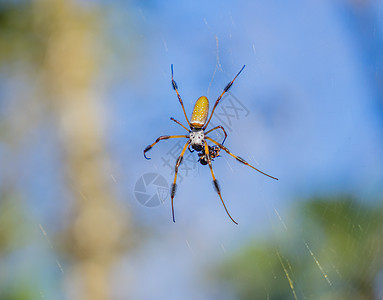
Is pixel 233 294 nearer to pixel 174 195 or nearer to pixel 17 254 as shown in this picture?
pixel 17 254

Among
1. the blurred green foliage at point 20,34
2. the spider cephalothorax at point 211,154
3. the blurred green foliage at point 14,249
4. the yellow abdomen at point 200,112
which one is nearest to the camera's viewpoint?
the yellow abdomen at point 200,112

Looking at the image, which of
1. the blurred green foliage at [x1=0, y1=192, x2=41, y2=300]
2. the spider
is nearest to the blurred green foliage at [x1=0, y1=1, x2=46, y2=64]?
the blurred green foliage at [x1=0, y1=192, x2=41, y2=300]

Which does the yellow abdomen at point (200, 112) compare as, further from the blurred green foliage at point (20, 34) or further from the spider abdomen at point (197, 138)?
the blurred green foliage at point (20, 34)

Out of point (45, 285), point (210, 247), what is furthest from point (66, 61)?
point (210, 247)

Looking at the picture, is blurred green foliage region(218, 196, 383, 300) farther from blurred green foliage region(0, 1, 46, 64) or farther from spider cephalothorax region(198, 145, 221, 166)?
blurred green foliage region(0, 1, 46, 64)

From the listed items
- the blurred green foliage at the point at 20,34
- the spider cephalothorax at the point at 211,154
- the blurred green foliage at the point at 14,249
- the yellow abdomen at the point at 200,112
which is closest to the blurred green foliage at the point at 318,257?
the spider cephalothorax at the point at 211,154

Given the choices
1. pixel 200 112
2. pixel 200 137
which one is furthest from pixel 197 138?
pixel 200 112
